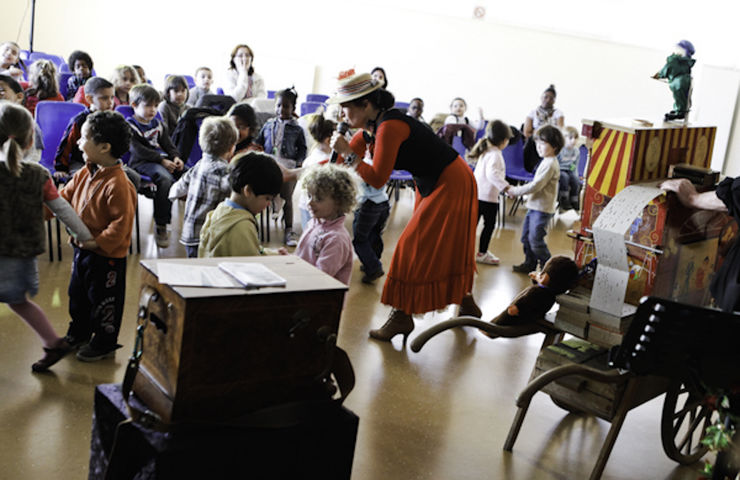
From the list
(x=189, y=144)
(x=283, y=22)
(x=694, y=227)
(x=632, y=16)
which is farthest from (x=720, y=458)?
(x=283, y=22)

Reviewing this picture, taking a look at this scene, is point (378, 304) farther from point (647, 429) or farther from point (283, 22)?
point (283, 22)

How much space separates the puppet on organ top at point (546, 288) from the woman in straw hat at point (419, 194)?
3.07 ft

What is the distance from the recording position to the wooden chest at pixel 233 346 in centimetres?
172

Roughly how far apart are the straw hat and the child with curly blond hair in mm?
534

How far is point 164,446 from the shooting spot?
172 centimetres

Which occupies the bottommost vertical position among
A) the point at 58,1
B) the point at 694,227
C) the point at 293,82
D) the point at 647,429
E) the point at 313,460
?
the point at 647,429

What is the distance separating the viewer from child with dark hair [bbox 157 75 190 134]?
20.2ft

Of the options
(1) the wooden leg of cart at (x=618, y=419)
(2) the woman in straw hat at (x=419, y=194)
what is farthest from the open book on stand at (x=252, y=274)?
(2) the woman in straw hat at (x=419, y=194)

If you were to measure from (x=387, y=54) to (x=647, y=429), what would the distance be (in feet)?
28.7

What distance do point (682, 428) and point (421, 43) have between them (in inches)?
341

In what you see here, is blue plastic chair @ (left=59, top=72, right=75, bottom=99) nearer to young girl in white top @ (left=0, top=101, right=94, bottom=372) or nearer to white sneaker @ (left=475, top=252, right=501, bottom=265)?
white sneaker @ (left=475, top=252, right=501, bottom=265)

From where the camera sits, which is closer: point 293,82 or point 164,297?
point 164,297

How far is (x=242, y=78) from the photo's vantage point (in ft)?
24.0

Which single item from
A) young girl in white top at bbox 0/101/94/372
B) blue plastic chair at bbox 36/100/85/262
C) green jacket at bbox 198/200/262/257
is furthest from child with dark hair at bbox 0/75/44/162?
green jacket at bbox 198/200/262/257
